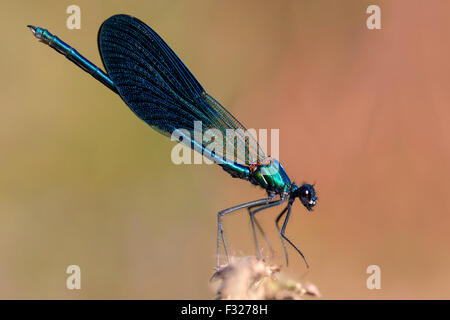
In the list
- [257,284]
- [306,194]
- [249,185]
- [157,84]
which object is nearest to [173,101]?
[157,84]

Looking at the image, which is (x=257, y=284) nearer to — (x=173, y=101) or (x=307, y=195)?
(x=307, y=195)

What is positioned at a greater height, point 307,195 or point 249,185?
point 249,185

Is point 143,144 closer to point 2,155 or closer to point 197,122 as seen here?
point 2,155

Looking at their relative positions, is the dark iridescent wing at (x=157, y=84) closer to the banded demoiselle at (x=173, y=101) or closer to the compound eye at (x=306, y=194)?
the banded demoiselle at (x=173, y=101)

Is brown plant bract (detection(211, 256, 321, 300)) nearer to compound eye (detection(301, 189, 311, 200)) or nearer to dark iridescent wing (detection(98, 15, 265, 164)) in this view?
compound eye (detection(301, 189, 311, 200))

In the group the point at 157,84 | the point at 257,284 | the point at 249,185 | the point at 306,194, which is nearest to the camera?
the point at 257,284

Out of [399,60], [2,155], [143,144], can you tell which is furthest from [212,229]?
[399,60]

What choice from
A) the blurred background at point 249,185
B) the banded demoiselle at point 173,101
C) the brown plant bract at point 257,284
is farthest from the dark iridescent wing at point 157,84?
the blurred background at point 249,185
